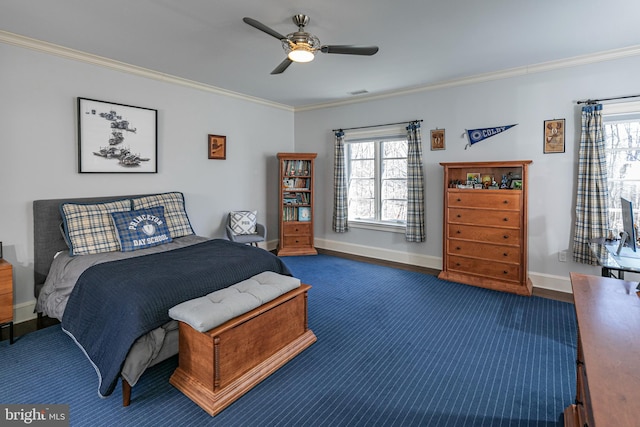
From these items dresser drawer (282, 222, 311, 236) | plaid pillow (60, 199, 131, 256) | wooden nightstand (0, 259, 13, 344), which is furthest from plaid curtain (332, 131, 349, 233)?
wooden nightstand (0, 259, 13, 344)

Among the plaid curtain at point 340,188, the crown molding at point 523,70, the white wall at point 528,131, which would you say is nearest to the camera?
the crown molding at point 523,70

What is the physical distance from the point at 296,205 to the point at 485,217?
9.61ft

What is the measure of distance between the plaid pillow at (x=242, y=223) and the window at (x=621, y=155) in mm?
4395

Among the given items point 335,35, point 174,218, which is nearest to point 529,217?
point 335,35

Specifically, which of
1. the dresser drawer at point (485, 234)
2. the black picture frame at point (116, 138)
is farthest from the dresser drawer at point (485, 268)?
the black picture frame at point (116, 138)

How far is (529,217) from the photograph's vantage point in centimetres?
398

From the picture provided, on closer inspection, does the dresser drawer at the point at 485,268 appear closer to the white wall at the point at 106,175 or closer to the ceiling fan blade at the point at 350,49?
the ceiling fan blade at the point at 350,49

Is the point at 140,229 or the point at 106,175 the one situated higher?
the point at 106,175

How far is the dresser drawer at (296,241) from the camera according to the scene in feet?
18.5

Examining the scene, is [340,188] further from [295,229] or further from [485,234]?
[485,234]

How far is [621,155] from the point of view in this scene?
359 cm

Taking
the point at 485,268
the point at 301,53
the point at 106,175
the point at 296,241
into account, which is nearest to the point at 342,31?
the point at 301,53

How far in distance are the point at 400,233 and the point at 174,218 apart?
125 inches

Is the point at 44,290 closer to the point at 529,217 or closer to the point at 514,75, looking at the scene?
the point at 529,217
